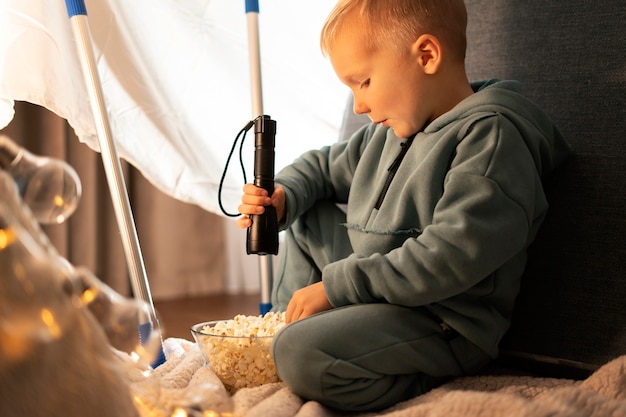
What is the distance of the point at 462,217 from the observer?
86 centimetres

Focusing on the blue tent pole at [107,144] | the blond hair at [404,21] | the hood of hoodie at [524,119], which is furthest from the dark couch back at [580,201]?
the blue tent pole at [107,144]

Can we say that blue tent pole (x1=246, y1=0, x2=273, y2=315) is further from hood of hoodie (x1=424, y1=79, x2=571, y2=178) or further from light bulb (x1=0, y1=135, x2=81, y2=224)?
light bulb (x1=0, y1=135, x2=81, y2=224)

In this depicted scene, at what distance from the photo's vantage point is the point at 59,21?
4.00ft

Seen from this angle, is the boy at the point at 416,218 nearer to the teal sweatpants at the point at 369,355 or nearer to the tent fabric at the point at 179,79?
the teal sweatpants at the point at 369,355

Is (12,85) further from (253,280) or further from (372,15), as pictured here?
(253,280)

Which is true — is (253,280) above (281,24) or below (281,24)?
below

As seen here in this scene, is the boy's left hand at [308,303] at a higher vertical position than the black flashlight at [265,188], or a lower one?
lower

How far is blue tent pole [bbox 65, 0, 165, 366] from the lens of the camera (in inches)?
44.3

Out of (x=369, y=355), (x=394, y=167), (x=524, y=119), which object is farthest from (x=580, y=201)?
(x=369, y=355)

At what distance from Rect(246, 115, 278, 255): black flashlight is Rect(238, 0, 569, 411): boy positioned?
0.02m

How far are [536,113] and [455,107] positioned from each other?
0.11 metres

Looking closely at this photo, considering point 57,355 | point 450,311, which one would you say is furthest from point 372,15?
point 57,355

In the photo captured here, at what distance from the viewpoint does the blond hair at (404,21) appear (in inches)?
38.8

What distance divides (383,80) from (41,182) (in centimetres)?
58
